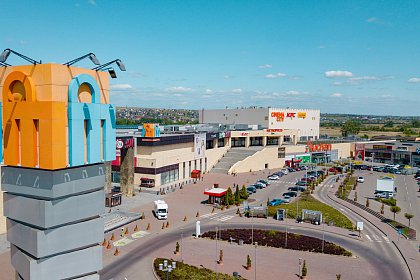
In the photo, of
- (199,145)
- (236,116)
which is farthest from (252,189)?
(236,116)

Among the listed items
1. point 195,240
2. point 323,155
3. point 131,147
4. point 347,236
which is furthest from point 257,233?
point 323,155

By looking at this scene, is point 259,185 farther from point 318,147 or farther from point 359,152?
Result: point 359,152

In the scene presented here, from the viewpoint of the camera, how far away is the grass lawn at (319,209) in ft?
156

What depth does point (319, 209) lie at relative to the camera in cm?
5362

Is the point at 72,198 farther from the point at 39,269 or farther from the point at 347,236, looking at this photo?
the point at 347,236

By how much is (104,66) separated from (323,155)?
315 ft

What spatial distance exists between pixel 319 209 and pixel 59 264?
41.7 metres

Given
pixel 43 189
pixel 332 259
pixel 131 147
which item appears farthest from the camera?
pixel 131 147

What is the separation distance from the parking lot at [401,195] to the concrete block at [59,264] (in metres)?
40.7

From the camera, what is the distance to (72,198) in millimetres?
18844

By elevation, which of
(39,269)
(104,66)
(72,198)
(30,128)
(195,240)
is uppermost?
(104,66)

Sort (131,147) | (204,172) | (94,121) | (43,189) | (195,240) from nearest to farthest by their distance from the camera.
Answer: (43,189) < (94,121) < (195,240) < (131,147) < (204,172)

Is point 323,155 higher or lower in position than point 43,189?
lower

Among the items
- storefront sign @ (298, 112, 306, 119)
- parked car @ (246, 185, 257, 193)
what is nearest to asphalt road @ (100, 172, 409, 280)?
parked car @ (246, 185, 257, 193)
